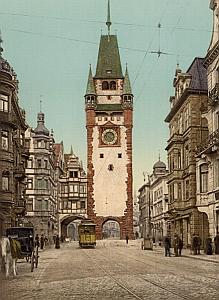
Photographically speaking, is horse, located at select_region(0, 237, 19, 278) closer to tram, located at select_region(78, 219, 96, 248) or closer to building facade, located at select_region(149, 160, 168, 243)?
tram, located at select_region(78, 219, 96, 248)

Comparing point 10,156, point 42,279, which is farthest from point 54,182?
point 42,279

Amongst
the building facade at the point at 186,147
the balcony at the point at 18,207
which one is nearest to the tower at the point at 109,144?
the building facade at the point at 186,147

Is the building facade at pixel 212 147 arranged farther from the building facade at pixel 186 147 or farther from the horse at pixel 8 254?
the horse at pixel 8 254

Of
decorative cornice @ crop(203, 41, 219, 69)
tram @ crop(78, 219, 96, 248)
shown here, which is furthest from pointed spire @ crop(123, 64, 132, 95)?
decorative cornice @ crop(203, 41, 219, 69)

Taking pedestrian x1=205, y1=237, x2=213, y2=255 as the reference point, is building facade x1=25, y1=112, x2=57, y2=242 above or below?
above

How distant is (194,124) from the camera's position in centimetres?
5897

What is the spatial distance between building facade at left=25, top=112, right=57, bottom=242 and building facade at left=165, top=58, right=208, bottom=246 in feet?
70.5

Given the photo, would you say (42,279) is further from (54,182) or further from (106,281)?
(54,182)

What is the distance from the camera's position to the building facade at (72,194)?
112438mm

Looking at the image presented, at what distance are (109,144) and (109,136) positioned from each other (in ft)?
5.47

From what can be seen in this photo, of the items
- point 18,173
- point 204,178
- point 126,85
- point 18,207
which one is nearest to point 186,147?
point 204,178

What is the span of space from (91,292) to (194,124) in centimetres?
4071

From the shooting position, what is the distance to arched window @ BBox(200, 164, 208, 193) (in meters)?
52.6

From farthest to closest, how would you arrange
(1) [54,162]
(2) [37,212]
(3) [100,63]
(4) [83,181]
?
(4) [83,181] → (1) [54,162] → (3) [100,63] → (2) [37,212]
